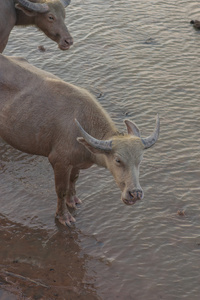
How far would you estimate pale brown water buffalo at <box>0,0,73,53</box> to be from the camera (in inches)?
372

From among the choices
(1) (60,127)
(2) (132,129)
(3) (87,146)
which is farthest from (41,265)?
(2) (132,129)

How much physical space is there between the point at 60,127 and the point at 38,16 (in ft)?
12.1

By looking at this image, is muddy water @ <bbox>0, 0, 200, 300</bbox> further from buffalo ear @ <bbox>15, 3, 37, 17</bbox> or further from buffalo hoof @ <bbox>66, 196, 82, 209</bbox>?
buffalo ear @ <bbox>15, 3, 37, 17</bbox>

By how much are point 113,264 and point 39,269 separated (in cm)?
102

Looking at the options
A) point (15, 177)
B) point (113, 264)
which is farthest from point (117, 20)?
point (113, 264)

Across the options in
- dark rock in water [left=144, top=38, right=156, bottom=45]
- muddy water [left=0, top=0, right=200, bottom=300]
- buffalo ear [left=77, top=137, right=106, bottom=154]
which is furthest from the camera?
dark rock in water [left=144, top=38, right=156, bottom=45]

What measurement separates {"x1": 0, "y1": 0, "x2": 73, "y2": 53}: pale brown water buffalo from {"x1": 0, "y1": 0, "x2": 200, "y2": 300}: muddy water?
1.62 m

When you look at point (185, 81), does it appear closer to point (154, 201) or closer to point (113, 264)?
point (154, 201)

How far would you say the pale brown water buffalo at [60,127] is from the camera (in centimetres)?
639

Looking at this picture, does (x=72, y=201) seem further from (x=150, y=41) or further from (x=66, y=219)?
(x=150, y=41)

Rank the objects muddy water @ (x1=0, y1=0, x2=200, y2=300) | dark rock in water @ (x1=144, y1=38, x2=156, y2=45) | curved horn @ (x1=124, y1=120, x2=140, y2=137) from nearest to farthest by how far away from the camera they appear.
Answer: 1. muddy water @ (x1=0, y1=0, x2=200, y2=300)
2. curved horn @ (x1=124, y1=120, x2=140, y2=137)
3. dark rock in water @ (x1=144, y1=38, x2=156, y2=45)

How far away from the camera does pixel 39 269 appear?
6.66 metres

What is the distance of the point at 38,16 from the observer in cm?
973

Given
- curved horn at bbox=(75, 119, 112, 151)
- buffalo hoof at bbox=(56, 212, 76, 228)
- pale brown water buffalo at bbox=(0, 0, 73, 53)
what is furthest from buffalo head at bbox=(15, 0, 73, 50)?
curved horn at bbox=(75, 119, 112, 151)
